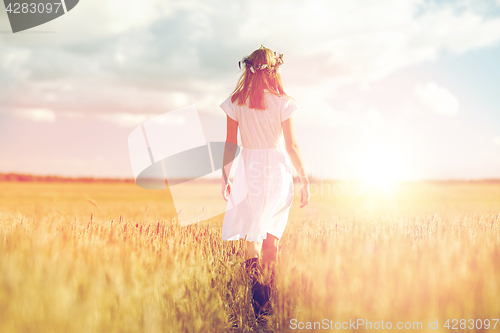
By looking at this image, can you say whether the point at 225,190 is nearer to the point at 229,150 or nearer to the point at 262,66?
the point at 229,150

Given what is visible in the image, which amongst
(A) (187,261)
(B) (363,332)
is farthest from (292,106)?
(B) (363,332)

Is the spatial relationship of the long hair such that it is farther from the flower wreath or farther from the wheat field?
the wheat field

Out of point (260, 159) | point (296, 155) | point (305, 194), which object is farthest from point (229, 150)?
A: point (305, 194)

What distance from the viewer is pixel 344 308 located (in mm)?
1988

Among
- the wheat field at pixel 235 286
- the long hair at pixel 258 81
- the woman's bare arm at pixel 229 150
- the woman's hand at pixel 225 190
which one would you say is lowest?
the wheat field at pixel 235 286

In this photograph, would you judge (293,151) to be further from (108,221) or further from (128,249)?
(108,221)

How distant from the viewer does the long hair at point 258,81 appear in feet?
9.95

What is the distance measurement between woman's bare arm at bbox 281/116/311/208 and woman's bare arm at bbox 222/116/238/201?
0.46m

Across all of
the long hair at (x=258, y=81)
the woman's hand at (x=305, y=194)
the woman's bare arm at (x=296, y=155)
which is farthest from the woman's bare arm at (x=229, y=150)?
the woman's hand at (x=305, y=194)

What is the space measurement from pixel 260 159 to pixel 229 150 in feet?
0.95

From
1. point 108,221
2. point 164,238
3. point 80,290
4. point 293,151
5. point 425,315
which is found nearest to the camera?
point 425,315

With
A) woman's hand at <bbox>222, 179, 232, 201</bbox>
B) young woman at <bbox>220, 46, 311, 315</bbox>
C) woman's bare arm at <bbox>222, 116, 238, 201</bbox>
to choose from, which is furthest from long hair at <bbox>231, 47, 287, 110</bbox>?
woman's hand at <bbox>222, 179, 232, 201</bbox>

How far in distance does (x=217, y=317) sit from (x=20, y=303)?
1331mm

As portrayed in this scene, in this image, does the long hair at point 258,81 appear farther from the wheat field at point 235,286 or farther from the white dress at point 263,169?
the wheat field at point 235,286
